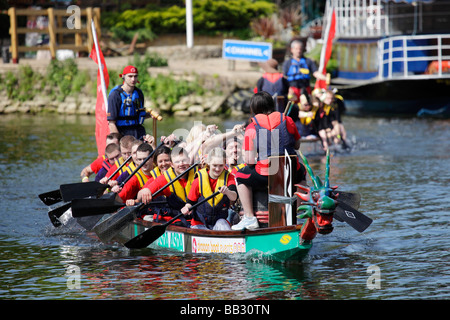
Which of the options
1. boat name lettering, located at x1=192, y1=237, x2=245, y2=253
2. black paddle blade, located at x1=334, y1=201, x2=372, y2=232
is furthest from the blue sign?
black paddle blade, located at x1=334, y1=201, x2=372, y2=232

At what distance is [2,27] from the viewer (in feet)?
96.3

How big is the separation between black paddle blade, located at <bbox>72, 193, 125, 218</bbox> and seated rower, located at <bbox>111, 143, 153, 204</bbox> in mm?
350

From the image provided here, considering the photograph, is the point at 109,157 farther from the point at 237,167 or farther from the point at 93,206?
the point at 237,167

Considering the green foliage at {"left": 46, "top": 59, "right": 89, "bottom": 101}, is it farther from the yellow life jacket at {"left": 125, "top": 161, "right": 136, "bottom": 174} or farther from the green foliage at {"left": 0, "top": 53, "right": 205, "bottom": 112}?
the yellow life jacket at {"left": 125, "top": 161, "right": 136, "bottom": 174}

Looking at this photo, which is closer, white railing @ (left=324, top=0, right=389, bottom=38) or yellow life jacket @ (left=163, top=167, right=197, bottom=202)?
yellow life jacket @ (left=163, top=167, right=197, bottom=202)

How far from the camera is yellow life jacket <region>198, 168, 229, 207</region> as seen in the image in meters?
9.05

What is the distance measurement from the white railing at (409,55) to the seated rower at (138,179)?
13.3 meters

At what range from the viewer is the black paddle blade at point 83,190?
33.8 ft

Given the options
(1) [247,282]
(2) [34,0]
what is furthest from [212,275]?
(2) [34,0]

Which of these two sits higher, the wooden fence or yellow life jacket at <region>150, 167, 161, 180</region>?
the wooden fence

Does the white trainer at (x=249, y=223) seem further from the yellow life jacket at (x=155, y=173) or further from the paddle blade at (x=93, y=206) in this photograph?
the paddle blade at (x=93, y=206)

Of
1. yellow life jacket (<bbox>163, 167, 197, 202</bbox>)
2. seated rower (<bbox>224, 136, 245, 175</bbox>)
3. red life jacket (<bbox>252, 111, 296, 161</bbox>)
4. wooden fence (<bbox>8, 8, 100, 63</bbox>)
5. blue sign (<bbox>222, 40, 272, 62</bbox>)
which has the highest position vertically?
wooden fence (<bbox>8, 8, 100, 63</bbox>)

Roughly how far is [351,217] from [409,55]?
1613 cm
